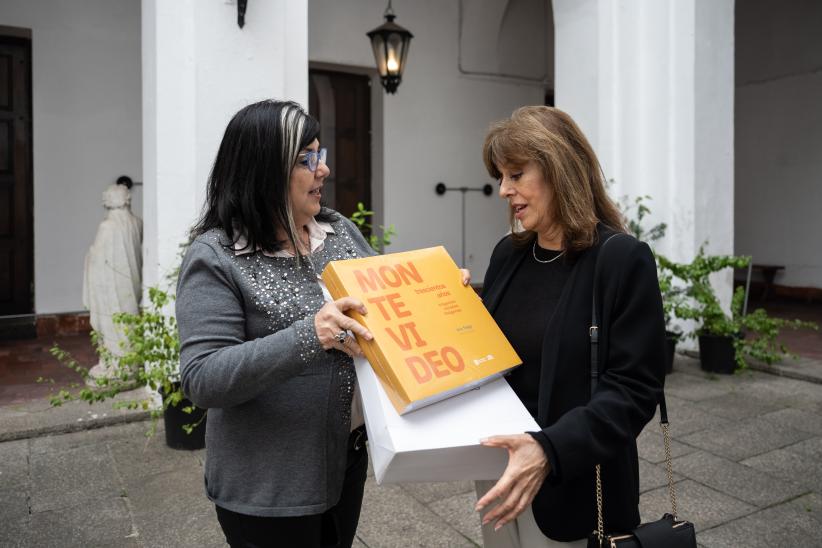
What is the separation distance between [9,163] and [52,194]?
598 millimetres

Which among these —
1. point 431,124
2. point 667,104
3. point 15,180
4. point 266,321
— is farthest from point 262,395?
point 431,124

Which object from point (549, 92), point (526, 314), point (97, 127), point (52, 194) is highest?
point (549, 92)

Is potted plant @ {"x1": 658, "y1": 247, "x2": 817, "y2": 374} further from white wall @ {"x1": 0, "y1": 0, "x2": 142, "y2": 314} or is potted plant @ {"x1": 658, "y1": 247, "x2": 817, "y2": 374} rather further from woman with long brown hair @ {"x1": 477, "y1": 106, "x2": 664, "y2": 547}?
white wall @ {"x1": 0, "y1": 0, "x2": 142, "y2": 314}

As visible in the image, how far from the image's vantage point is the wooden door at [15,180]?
734 centimetres

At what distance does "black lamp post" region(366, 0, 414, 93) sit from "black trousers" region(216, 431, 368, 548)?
5.81 m

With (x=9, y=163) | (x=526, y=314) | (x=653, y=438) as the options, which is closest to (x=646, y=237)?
(x=653, y=438)

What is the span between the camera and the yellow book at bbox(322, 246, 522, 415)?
4.57ft

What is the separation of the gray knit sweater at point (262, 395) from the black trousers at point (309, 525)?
0.05 metres

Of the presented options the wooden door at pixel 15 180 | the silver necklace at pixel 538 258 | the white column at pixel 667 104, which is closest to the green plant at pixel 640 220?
the white column at pixel 667 104

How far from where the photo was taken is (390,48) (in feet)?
22.7

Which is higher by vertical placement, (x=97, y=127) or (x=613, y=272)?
(x=97, y=127)

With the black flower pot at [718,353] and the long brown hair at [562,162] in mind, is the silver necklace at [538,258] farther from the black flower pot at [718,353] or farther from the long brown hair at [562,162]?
the black flower pot at [718,353]

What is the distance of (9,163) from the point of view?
24.3 ft

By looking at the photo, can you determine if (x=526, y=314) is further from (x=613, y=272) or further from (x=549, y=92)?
(x=549, y=92)
